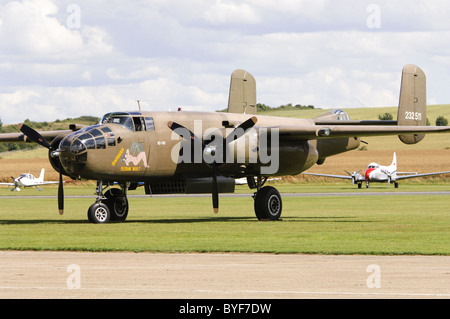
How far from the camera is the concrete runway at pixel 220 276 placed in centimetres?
1434

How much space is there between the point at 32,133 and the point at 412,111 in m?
→ 19.6

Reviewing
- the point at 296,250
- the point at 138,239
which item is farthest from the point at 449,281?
the point at 138,239

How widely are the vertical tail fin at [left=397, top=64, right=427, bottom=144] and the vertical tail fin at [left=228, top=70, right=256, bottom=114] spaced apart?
8280 mm

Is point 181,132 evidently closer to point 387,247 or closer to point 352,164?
point 387,247

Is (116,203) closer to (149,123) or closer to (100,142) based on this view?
(149,123)

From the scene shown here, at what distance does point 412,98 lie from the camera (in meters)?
41.9

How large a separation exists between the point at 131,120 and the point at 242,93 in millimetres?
13356

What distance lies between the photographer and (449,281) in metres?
15.7

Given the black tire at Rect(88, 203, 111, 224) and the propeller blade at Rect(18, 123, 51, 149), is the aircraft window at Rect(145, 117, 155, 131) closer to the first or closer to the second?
the black tire at Rect(88, 203, 111, 224)

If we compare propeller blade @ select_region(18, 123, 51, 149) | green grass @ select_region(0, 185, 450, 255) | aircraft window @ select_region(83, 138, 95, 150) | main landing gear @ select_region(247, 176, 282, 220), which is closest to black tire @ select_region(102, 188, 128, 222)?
green grass @ select_region(0, 185, 450, 255)

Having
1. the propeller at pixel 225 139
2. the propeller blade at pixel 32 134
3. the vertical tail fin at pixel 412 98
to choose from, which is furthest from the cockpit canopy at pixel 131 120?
the vertical tail fin at pixel 412 98

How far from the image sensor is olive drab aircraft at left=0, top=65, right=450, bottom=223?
31.2 metres

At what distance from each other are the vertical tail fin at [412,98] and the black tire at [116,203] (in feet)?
49.0
